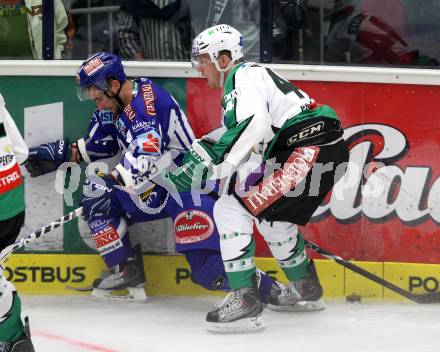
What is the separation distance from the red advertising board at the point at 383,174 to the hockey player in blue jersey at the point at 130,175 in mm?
301

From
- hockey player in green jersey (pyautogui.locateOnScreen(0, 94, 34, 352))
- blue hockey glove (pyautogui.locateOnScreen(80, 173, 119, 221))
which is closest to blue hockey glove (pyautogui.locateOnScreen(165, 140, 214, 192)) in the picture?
blue hockey glove (pyautogui.locateOnScreen(80, 173, 119, 221))

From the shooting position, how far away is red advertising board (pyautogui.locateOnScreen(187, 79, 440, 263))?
17.3ft

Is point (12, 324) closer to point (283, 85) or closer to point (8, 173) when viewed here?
point (8, 173)

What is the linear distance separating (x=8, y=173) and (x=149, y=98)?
1191 millimetres

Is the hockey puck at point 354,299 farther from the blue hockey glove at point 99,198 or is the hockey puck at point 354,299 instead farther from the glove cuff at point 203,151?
the blue hockey glove at point 99,198

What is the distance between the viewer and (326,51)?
17.3 feet

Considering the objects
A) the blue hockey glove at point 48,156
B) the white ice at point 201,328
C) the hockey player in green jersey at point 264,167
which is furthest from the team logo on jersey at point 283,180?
the blue hockey glove at point 48,156

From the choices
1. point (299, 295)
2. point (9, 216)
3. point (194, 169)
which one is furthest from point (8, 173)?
point (299, 295)

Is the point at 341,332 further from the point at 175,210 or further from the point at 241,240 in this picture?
the point at 175,210

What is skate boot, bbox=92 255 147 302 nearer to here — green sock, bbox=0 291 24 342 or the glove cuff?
the glove cuff

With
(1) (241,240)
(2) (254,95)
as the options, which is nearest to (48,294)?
(1) (241,240)

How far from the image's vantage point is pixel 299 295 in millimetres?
5152

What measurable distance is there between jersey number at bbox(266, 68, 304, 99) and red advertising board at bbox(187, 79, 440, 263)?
0.47 m

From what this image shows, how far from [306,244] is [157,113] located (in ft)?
3.04
